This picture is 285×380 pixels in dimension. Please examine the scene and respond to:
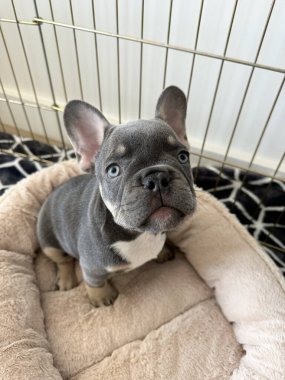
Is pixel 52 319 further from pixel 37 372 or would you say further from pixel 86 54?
pixel 86 54

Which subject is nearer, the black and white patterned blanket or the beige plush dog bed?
the beige plush dog bed

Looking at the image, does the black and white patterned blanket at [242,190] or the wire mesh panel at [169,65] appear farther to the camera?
the black and white patterned blanket at [242,190]

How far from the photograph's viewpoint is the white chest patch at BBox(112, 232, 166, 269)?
1320mm

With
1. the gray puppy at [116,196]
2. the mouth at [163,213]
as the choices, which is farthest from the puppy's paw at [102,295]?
the mouth at [163,213]

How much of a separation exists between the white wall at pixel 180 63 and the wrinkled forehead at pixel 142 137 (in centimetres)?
89

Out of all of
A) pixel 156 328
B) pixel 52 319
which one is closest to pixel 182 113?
pixel 156 328

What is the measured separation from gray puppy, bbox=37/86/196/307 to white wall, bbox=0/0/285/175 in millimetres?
702

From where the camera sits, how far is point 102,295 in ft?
5.32

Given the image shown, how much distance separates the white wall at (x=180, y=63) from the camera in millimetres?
1757

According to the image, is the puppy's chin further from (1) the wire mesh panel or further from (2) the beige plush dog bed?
(1) the wire mesh panel

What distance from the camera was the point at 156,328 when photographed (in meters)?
1.59

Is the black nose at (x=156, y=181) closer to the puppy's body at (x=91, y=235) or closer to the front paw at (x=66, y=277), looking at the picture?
the puppy's body at (x=91, y=235)

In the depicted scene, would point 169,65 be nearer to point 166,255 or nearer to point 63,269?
point 166,255

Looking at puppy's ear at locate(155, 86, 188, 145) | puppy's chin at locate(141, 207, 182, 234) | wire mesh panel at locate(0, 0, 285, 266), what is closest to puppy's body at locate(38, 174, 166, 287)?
puppy's chin at locate(141, 207, 182, 234)
